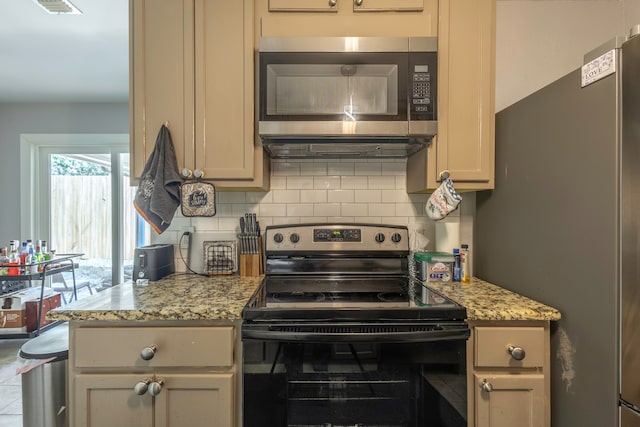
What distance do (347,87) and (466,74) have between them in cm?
56

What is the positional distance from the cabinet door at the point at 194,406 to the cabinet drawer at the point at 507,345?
2.97ft

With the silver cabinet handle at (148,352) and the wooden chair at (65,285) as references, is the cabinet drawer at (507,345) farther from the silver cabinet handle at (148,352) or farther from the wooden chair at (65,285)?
the wooden chair at (65,285)

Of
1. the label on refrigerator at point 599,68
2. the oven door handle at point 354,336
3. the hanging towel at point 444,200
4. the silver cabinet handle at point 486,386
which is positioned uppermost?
the label on refrigerator at point 599,68

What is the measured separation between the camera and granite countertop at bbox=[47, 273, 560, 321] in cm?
110

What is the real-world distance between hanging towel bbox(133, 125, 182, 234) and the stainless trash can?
767 millimetres

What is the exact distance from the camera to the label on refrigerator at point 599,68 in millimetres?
901

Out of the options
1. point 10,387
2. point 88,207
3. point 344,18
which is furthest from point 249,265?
point 88,207

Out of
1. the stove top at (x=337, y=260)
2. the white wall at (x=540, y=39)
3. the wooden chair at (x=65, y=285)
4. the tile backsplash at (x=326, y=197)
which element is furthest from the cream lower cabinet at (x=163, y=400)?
the wooden chair at (x=65, y=285)

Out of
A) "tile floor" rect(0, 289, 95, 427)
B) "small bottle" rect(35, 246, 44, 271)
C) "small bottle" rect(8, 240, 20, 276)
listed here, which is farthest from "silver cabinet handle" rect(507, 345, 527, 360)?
"small bottle" rect(8, 240, 20, 276)

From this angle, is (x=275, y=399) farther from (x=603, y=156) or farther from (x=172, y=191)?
(x=603, y=156)

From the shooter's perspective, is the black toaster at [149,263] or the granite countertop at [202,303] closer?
the granite countertop at [202,303]

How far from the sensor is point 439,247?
5.61 ft

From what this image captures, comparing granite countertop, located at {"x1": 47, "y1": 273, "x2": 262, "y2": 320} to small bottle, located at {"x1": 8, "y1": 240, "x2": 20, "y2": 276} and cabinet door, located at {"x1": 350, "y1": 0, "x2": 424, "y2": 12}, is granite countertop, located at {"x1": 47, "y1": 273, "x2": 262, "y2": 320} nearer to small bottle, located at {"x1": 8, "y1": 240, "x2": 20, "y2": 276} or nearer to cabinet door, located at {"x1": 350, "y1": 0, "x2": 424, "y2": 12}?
cabinet door, located at {"x1": 350, "y1": 0, "x2": 424, "y2": 12}

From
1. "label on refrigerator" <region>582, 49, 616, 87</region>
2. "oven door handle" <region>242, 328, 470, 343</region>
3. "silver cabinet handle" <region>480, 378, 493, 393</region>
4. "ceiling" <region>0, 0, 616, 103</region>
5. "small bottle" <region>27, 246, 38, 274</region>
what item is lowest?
"silver cabinet handle" <region>480, 378, 493, 393</region>
